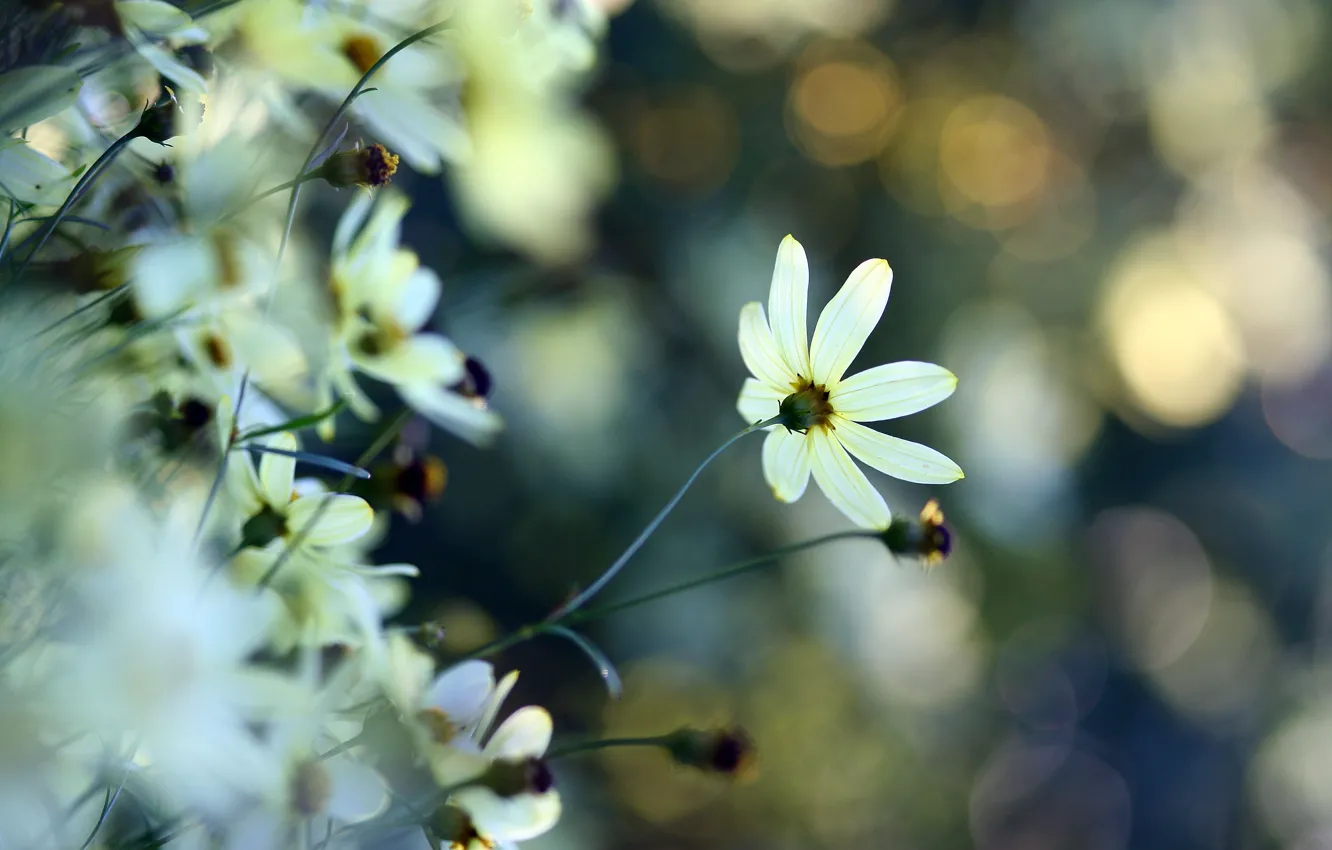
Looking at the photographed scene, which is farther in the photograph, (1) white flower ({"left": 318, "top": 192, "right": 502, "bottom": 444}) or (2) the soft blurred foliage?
(2) the soft blurred foliage

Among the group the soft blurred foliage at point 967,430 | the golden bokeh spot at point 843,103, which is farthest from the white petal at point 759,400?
the golden bokeh spot at point 843,103

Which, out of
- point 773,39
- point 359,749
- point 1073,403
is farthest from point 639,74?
point 359,749

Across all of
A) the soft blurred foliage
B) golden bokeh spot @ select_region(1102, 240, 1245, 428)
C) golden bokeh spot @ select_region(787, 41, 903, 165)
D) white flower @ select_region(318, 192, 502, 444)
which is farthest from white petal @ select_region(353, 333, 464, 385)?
golden bokeh spot @ select_region(1102, 240, 1245, 428)

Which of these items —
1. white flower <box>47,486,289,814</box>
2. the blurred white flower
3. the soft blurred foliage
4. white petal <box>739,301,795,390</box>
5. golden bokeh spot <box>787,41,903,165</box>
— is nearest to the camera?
white flower <box>47,486,289,814</box>

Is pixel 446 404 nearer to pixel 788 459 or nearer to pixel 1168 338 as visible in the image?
pixel 788 459

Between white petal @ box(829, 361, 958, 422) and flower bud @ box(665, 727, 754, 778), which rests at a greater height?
white petal @ box(829, 361, 958, 422)

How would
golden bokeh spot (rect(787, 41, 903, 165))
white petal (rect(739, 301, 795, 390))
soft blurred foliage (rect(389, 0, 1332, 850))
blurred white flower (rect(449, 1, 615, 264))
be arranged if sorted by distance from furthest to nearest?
golden bokeh spot (rect(787, 41, 903, 165))
soft blurred foliage (rect(389, 0, 1332, 850))
blurred white flower (rect(449, 1, 615, 264))
white petal (rect(739, 301, 795, 390))

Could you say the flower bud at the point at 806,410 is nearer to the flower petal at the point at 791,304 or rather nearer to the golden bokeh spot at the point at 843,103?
the flower petal at the point at 791,304

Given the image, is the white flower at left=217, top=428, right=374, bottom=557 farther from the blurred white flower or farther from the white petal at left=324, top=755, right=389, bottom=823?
the blurred white flower
